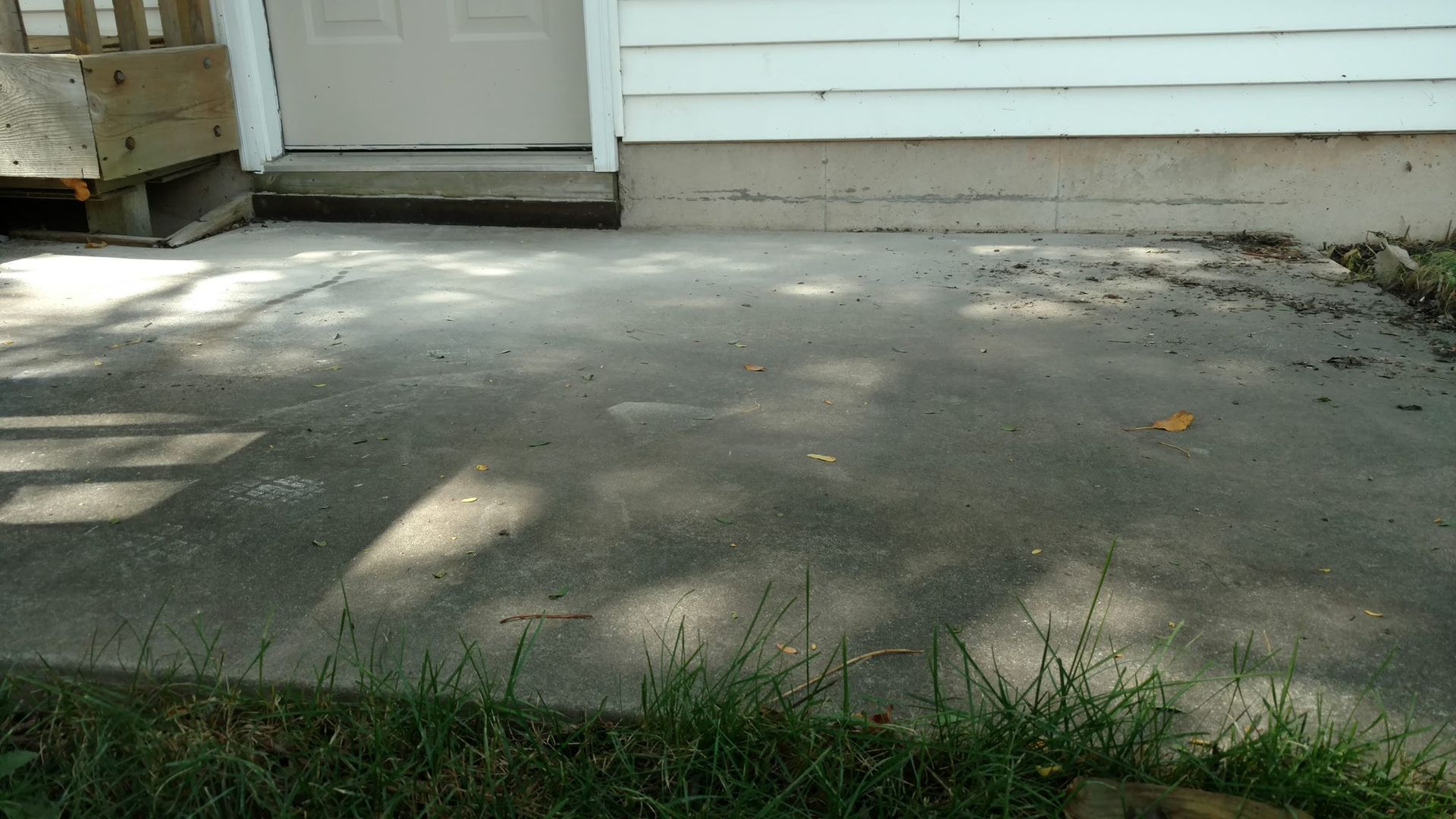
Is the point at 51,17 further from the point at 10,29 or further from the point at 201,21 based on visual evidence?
the point at 10,29

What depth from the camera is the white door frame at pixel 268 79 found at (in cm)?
454

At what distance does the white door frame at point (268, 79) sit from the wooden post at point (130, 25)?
395 mm

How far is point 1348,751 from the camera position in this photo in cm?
135

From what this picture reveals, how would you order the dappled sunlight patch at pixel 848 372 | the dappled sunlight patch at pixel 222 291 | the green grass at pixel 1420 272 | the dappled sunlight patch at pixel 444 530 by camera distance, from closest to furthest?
the dappled sunlight patch at pixel 444 530 → the dappled sunlight patch at pixel 848 372 → the green grass at pixel 1420 272 → the dappled sunlight patch at pixel 222 291

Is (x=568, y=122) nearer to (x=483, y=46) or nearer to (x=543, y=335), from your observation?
(x=483, y=46)

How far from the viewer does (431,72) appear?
4832 millimetres

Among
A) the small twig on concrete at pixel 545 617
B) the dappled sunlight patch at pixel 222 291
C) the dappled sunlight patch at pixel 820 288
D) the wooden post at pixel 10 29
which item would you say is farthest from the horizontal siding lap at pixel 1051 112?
the small twig on concrete at pixel 545 617

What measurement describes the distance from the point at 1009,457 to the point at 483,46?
334 cm

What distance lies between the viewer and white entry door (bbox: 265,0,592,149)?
473cm

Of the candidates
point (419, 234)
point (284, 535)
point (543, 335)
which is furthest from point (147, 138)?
point (284, 535)

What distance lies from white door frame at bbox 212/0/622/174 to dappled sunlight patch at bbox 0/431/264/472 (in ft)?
8.32

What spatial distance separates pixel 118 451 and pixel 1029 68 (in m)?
3.53

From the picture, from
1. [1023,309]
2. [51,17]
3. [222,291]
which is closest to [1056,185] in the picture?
[1023,309]

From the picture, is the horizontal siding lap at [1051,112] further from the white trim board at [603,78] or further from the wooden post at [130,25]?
the wooden post at [130,25]
